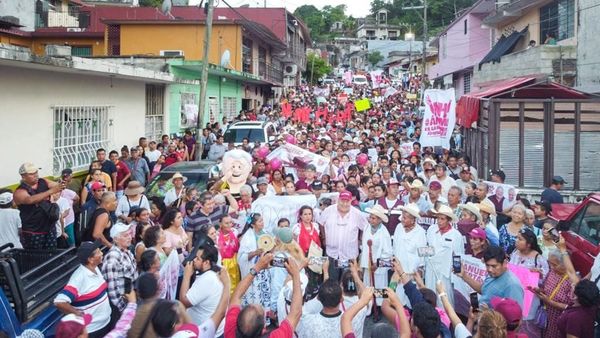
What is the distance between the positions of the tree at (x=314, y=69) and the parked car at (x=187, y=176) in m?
61.0

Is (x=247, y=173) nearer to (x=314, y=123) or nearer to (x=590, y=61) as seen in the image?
(x=590, y=61)

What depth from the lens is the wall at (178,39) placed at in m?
28.6

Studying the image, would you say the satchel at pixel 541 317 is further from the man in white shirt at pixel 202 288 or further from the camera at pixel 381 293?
the man in white shirt at pixel 202 288

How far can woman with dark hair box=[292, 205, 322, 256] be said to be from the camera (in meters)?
7.96

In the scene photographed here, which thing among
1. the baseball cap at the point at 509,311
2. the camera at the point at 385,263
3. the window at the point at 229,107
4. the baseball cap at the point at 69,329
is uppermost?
the window at the point at 229,107

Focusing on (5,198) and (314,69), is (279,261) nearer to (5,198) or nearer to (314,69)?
(5,198)

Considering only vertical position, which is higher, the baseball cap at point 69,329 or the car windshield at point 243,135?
the car windshield at point 243,135

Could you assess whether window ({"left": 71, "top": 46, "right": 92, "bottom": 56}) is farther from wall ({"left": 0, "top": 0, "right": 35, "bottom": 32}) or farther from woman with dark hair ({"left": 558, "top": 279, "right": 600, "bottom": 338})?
woman with dark hair ({"left": 558, "top": 279, "right": 600, "bottom": 338})

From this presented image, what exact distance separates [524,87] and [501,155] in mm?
1624

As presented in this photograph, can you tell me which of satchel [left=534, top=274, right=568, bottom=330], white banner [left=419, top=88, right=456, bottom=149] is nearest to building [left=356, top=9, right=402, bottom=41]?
white banner [left=419, top=88, right=456, bottom=149]

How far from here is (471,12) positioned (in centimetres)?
3238

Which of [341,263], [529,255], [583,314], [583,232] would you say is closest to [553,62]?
[583,232]

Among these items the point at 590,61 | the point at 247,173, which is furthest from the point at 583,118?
the point at 247,173

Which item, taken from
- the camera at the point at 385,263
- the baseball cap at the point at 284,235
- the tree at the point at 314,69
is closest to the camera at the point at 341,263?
the camera at the point at 385,263
